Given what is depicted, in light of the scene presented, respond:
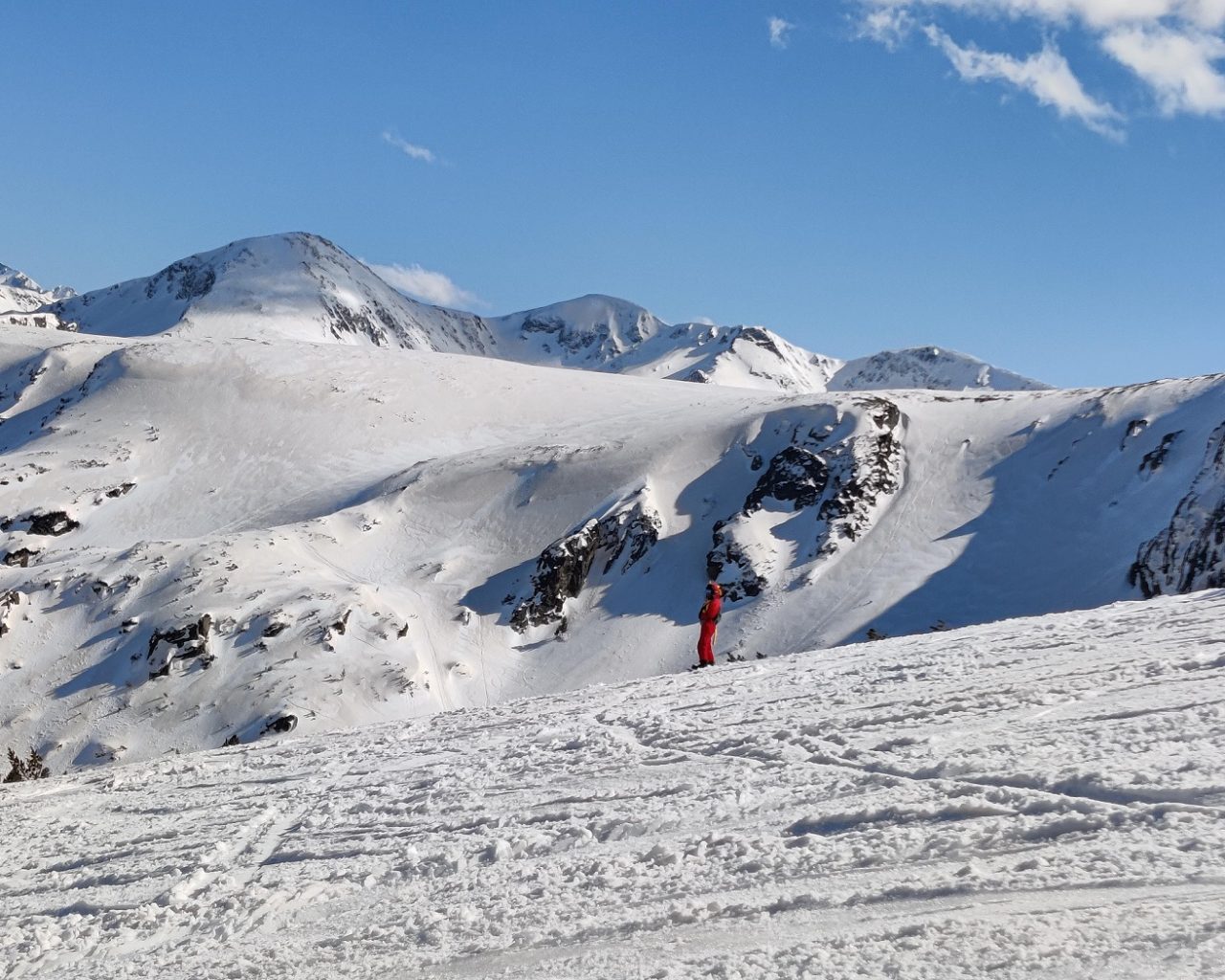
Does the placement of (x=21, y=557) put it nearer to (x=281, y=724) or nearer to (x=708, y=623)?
(x=281, y=724)

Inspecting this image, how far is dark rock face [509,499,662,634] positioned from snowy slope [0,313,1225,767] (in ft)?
0.46

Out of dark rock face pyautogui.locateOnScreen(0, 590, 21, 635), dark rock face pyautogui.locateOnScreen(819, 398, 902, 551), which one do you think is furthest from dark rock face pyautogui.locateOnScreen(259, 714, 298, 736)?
dark rock face pyautogui.locateOnScreen(819, 398, 902, 551)

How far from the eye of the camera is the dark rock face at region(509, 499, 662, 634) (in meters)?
43.5

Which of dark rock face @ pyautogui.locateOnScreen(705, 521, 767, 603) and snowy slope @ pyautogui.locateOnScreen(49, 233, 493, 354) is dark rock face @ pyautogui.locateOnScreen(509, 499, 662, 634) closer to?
dark rock face @ pyautogui.locateOnScreen(705, 521, 767, 603)

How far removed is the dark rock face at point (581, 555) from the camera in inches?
1711

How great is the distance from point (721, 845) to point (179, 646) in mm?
36647

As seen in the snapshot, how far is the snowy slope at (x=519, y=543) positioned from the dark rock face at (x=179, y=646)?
0.10 metres

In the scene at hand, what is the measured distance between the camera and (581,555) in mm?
45781

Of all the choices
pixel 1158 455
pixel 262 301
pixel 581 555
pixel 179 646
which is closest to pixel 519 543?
pixel 581 555

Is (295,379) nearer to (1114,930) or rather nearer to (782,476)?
(782,476)

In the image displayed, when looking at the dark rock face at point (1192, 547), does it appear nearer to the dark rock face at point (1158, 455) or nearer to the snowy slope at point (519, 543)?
the snowy slope at point (519, 543)

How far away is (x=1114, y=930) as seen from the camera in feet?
13.5

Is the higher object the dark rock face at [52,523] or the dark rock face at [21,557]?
the dark rock face at [52,523]

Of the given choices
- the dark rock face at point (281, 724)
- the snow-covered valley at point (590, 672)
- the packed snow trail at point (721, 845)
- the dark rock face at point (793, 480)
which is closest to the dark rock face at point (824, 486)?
the dark rock face at point (793, 480)
